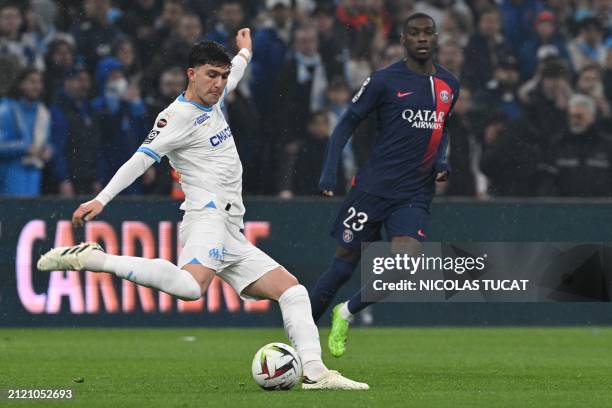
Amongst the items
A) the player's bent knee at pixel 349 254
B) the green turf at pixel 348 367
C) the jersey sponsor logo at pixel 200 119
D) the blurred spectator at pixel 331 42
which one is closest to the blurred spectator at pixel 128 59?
the blurred spectator at pixel 331 42

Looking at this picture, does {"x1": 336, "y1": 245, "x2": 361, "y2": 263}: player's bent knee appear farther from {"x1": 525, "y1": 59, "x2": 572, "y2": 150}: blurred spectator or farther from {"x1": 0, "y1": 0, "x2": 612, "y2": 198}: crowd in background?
{"x1": 525, "y1": 59, "x2": 572, "y2": 150}: blurred spectator

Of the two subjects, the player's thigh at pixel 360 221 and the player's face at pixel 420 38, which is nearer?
the player's face at pixel 420 38

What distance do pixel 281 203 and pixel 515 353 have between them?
3.83m

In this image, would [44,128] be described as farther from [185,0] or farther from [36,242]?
[185,0]

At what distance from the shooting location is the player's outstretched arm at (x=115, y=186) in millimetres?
7321

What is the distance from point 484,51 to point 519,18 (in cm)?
147

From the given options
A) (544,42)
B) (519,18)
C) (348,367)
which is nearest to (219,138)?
(348,367)

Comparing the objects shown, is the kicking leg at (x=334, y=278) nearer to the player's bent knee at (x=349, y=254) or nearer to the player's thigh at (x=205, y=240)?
the player's bent knee at (x=349, y=254)

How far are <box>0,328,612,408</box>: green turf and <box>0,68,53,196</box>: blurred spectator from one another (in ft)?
5.38

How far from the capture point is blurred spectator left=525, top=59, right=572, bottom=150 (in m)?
15.3

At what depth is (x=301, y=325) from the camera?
794 cm

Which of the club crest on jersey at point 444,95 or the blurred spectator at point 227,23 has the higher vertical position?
the blurred spectator at point 227,23

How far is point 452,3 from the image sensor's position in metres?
17.4

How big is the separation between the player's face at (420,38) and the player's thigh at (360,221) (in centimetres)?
112
